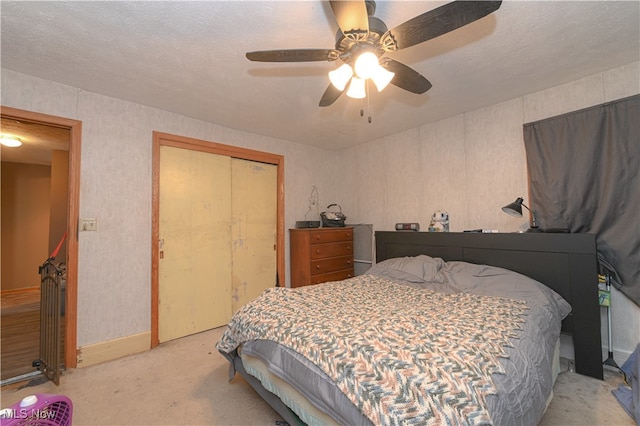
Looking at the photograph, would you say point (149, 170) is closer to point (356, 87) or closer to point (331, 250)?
point (356, 87)

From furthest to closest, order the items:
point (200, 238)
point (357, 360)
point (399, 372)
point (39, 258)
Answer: point (39, 258)
point (200, 238)
point (357, 360)
point (399, 372)

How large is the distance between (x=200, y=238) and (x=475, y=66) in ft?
10.5

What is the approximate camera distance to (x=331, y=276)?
12.5ft

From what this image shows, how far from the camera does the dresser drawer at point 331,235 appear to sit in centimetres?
369

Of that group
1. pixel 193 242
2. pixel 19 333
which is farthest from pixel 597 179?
pixel 19 333

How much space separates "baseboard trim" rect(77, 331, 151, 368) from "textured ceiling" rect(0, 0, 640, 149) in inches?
92.1

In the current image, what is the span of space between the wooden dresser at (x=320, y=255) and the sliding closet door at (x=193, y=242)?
913mm

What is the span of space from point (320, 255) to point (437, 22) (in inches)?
115

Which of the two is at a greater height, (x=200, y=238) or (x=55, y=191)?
(x=55, y=191)

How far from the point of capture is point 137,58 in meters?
1.99

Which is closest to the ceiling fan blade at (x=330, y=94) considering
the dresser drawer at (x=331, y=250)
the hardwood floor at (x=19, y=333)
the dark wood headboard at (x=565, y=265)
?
the dark wood headboard at (x=565, y=265)

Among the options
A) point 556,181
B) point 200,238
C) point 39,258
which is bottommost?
point 39,258

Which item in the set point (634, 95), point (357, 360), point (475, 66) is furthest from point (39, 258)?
point (634, 95)

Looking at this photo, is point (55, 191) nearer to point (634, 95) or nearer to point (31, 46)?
point (31, 46)
